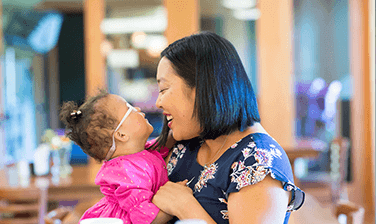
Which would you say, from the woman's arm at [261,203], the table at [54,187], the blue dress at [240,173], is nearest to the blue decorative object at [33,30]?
the table at [54,187]

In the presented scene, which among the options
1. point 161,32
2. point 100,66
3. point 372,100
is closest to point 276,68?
point 372,100

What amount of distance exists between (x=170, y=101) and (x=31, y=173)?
A: 265 centimetres

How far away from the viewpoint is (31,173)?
3.35 metres

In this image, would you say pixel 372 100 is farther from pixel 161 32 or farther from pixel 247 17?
pixel 161 32

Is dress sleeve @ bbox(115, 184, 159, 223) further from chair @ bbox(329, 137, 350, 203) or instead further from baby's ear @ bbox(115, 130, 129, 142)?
chair @ bbox(329, 137, 350, 203)

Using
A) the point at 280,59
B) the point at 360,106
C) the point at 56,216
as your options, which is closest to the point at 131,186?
the point at 56,216

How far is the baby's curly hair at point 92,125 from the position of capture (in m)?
1.31

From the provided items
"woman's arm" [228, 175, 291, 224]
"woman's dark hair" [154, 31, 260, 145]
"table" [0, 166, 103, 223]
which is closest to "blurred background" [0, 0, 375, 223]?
"table" [0, 166, 103, 223]

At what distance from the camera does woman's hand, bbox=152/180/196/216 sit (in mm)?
1068

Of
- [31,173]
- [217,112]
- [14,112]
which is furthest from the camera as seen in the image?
[14,112]

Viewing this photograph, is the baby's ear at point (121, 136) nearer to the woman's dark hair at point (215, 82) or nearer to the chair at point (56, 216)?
the woman's dark hair at point (215, 82)

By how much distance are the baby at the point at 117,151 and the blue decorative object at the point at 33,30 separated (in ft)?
14.4

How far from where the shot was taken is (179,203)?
1.07m

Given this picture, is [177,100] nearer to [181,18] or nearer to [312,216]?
[312,216]
